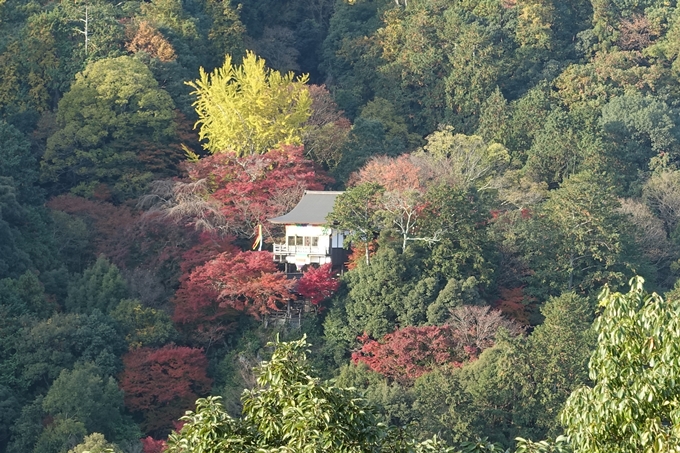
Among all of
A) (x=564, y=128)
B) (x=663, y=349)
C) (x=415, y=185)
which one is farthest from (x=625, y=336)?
(x=564, y=128)

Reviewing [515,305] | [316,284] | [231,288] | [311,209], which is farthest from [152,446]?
[515,305]

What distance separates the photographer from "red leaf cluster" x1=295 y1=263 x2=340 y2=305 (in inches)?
1268

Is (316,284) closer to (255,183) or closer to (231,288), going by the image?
(231,288)

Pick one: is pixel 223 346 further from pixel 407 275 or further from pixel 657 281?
pixel 657 281

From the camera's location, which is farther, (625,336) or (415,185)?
(415,185)

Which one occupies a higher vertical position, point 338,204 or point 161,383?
point 338,204

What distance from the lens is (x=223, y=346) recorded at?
32.8 m

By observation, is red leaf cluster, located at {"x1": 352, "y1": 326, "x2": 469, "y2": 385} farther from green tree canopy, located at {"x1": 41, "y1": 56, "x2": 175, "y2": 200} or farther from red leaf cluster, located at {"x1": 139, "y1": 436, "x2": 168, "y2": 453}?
green tree canopy, located at {"x1": 41, "y1": 56, "x2": 175, "y2": 200}

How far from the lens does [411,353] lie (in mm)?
29984

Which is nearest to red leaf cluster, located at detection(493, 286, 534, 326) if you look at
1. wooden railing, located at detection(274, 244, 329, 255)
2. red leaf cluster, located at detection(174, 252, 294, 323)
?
wooden railing, located at detection(274, 244, 329, 255)

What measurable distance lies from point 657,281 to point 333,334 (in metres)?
10.2

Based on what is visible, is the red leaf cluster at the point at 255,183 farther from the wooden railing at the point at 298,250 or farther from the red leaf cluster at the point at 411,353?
the red leaf cluster at the point at 411,353

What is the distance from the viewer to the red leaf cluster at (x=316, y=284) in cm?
3222

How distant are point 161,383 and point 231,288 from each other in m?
3.20
